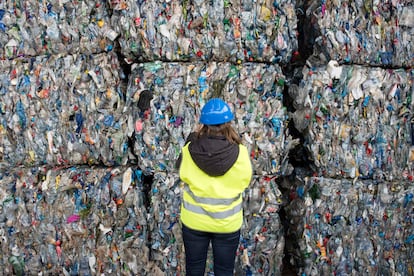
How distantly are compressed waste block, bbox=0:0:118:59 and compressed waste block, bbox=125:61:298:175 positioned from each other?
1.15ft

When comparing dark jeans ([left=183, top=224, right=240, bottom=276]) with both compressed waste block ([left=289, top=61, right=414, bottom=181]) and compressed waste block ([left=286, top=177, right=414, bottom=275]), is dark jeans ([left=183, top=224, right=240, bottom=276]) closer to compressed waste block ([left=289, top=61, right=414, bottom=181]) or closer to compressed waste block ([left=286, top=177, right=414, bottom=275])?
compressed waste block ([left=286, top=177, right=414, bottom=275])

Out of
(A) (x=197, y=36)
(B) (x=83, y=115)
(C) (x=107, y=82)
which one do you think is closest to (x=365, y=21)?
(A) (x=197, y=36)

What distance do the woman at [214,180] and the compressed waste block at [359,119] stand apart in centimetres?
82

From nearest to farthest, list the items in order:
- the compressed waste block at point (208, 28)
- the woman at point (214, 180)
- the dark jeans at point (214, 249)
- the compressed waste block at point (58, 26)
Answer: the woman at point (214, 180) → the dark jeans at point (214, 249) → the compressed waste block at point (208, 28) → the compressed waste block at point (58, 26)

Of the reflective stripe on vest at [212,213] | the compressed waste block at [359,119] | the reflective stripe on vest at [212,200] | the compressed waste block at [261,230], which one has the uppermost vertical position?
the compressed waste block at [359,119]

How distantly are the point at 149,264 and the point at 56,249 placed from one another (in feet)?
2.24

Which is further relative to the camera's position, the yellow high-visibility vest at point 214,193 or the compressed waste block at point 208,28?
the compressed waste block at point 208,28

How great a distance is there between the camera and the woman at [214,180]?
2314mm

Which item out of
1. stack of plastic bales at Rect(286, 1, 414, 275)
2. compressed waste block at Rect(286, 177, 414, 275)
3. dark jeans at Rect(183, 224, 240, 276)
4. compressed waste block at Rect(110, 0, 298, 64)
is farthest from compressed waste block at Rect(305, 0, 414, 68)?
dark jeans at Rect(183, 224, 240, 276)

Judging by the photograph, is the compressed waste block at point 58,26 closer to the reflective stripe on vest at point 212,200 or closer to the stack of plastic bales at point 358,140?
the reflective stripe on vest at point 212,200

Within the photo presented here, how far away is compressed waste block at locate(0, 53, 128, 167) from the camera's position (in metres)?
3.03

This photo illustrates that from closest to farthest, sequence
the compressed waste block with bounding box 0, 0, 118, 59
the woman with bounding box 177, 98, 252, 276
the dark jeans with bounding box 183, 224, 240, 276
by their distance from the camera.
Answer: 1. the woman with bounding box 177, 98, 252, 276
2. the dark jeans with bounding box 183, 224, 240, 276
3. the compressed waste block with bounding box 0, 0, 118, 59

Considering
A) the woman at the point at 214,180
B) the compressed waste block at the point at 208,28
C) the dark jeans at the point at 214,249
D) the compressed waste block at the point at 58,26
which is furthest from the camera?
the compressed waste block at the point at 58,26

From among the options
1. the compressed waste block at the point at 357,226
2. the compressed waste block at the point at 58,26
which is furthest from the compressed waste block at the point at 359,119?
the compressed waste block at the point at 58,26
